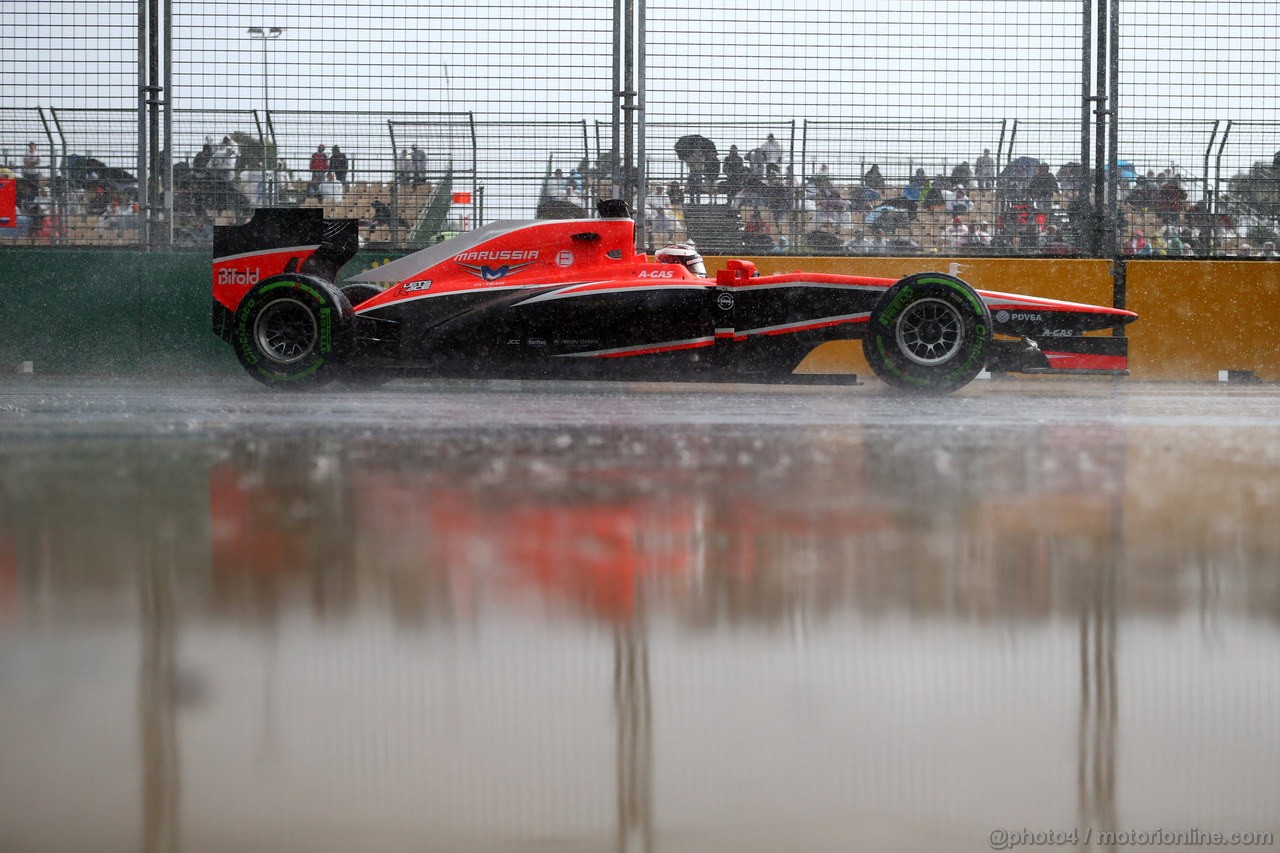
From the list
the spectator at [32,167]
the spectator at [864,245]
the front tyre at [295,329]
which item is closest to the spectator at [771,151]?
the spectator at [864,245]

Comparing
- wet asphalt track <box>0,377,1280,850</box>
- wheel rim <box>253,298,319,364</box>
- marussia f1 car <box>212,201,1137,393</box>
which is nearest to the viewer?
wet asphalt track <box>0,377,1280,850</box>

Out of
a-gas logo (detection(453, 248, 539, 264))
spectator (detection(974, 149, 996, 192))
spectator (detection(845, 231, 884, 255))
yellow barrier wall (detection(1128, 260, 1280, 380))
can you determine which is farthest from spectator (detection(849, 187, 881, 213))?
a-gas logo (detection(453, 248, 539, 264))

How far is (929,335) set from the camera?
26.2ft

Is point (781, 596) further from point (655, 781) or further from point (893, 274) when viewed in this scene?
point (893, 274)

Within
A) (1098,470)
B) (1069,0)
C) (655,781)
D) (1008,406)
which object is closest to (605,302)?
(1008,406)

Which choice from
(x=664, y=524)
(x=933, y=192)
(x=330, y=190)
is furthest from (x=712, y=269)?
(x=664, y=524)

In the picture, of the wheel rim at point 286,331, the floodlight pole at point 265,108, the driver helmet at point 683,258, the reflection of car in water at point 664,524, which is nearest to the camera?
the reflection of car in water at point 664,524

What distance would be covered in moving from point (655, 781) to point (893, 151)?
9.62 m

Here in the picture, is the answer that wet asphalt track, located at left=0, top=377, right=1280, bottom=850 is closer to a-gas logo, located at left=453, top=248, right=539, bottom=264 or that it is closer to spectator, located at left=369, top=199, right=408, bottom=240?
a-gas logo, located at left=453, top=248, right=539, bottom=264

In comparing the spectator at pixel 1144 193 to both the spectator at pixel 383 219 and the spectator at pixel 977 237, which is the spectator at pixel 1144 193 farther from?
the spectator at pixel 383 219

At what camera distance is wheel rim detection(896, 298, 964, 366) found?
310 inches

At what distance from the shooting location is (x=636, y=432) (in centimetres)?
534

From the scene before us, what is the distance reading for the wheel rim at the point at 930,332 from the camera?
25.8ft

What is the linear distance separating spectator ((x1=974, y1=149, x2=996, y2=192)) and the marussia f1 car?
267 cm
